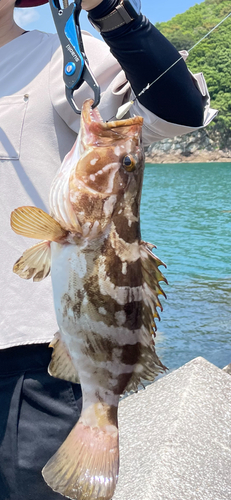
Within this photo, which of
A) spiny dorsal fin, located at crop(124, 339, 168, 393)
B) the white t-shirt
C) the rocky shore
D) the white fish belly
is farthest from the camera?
the rocky shore

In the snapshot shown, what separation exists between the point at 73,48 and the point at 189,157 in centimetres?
6657

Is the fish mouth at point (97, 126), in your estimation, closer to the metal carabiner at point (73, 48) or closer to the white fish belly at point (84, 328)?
the metal carabiner at point (73, 48)

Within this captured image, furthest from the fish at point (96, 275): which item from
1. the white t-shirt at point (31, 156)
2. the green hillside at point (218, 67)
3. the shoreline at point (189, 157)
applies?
the shoreline at point (189, 157)

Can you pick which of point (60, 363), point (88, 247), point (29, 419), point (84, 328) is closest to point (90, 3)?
point (88, 247)

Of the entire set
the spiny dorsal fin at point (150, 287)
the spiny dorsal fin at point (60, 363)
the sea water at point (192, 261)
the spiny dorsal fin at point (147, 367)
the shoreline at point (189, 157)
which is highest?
the spiny dorsal fin at point (150, 287)

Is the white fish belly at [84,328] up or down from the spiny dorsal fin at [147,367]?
up

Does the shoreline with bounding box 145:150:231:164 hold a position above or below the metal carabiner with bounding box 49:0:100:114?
below

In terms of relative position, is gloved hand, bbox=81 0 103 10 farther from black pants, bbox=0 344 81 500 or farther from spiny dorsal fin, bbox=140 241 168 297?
black pants, bbox=0 344 81 500

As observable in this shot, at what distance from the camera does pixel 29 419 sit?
2.02 metres

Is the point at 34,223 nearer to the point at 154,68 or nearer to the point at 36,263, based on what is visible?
the point at 36,263

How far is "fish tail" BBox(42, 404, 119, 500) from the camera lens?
59.3 inches

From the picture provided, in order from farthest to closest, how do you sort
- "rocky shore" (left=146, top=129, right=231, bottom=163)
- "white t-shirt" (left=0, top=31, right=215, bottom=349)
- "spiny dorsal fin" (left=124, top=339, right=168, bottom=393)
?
"rocky shore" (left=146, top=129, right=231, bottom=163) → "white t-shirt" (left=0, top=31, right=215, bottom=349) → "spiny dorsal fin" (left=124, top=339, right=168, bottom=393)

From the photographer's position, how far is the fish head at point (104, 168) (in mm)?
1521

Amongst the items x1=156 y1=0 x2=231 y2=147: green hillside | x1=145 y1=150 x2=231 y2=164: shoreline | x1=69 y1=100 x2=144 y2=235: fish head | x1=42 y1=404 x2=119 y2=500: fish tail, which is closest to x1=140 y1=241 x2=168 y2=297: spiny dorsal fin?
x1=69 y1=100 x2=144 y2=235: fish head
